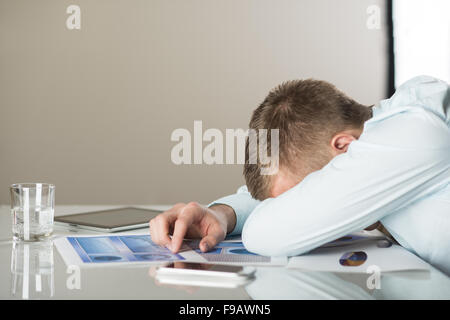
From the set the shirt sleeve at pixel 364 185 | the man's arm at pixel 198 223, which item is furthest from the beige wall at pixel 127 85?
the shirt sleeve at pixel 364 185

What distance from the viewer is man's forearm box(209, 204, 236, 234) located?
2.93 feet

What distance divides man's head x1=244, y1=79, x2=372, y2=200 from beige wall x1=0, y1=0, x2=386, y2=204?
2.35 m

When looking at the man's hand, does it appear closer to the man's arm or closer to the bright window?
the man's arm

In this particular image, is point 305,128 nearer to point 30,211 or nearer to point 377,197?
point 377,197

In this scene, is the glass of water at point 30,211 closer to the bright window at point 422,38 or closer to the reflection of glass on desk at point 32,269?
the reflection of glass on desk at point 32,269

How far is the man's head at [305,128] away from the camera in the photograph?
2.90ft

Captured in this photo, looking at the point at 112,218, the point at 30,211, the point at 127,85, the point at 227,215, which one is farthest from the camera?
the point at 127,85

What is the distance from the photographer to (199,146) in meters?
3.60

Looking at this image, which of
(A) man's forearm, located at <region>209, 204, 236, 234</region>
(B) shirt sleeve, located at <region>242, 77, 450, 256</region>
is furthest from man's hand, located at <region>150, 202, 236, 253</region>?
(B) shirt sleeve, located at <region>242, 77, 450, 256</region>

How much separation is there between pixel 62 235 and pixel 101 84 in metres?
2.53

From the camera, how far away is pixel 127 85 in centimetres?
328

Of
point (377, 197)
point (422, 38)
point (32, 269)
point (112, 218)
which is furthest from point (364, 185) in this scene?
point (422, 38)

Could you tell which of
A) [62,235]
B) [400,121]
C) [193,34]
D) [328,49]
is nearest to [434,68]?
[328,49]

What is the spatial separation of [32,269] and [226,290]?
26 cm
